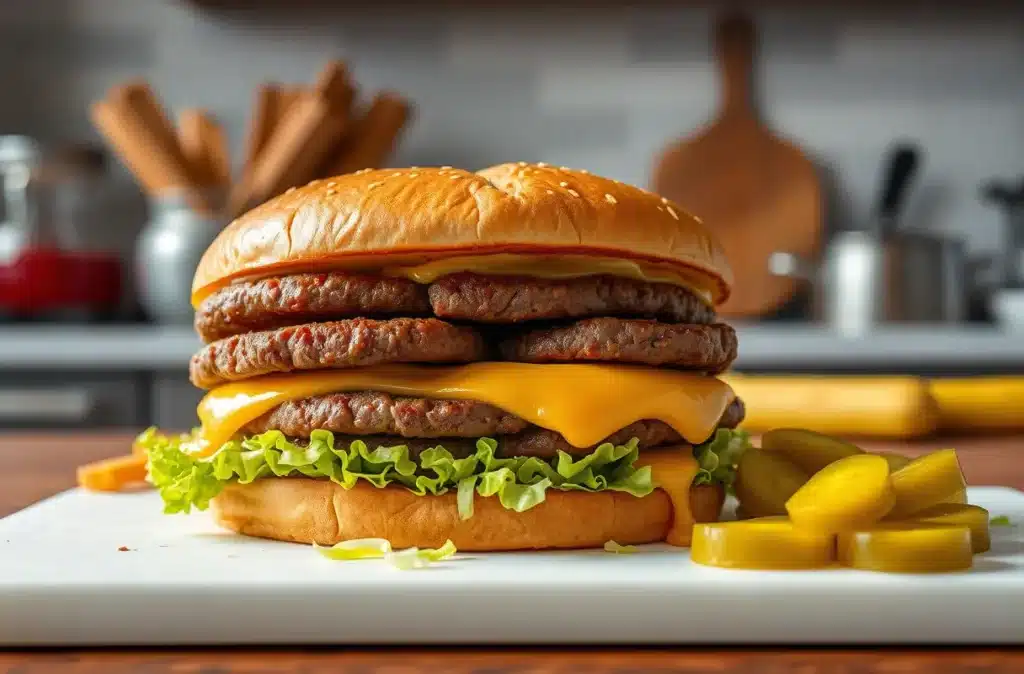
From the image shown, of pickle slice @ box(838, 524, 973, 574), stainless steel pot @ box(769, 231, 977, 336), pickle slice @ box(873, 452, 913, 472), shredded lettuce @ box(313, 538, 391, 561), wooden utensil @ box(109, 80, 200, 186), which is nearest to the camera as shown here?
pickle slice @ box(838, 524, 973, 574)

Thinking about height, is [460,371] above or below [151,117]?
below

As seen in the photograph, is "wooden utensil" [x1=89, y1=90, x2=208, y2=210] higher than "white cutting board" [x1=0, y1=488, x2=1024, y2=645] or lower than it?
higher

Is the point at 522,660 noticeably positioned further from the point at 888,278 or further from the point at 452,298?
the point at 888,278

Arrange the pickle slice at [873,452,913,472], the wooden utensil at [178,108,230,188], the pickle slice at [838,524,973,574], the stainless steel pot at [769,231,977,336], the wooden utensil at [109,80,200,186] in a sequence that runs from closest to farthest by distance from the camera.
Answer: the pickle slice at [838,524,973,574], the pickle slice at [873,452,913,472], the stainless steel pot at [769,231,977,336], the wooden utensil at [109,80,200,186], the wooden utensil at [178,108,230,188]

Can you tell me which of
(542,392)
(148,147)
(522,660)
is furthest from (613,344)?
(148,147)

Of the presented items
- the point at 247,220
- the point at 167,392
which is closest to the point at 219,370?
the point at 247,220

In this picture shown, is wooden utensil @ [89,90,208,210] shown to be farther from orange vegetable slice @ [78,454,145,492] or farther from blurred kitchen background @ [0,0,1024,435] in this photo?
orange vegetable slice @ [78,454,145,492]

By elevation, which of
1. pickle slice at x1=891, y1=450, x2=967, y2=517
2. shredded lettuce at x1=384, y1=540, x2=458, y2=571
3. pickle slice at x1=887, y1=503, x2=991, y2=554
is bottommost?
shredded lettuce at x1=384, y1=540, x2=458, y2=571

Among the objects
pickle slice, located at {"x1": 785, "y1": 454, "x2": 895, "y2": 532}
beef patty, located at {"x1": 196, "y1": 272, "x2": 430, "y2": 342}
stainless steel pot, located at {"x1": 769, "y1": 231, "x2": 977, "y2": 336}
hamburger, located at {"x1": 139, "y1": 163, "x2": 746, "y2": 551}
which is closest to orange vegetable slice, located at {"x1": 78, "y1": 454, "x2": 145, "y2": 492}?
hamburger, located at {"x1": 139, "y1": 163, "x2": 746, "y2": 551}
